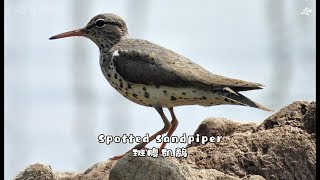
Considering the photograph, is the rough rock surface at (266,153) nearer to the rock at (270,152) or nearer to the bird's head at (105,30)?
the rock at (270,152)

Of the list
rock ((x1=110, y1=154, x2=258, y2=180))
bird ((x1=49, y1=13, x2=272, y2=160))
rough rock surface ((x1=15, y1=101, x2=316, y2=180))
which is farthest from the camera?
rough rock surface ((x1=15, y1=101, x2=316, y2=180))

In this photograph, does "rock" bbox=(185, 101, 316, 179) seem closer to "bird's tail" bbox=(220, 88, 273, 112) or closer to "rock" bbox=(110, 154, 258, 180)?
"bird's tail" bbox=(220, 88, 273, 112)

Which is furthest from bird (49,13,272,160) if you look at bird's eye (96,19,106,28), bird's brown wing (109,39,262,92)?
bird's eye (96,19,106,28)

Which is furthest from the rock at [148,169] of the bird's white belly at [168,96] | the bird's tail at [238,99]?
the bird's tail at [238,99]

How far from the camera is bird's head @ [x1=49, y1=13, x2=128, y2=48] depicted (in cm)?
1520

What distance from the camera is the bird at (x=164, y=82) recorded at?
1409 cm

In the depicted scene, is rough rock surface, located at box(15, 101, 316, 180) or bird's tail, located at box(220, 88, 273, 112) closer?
bird's tail, located at box(220, 88, 273, 112)

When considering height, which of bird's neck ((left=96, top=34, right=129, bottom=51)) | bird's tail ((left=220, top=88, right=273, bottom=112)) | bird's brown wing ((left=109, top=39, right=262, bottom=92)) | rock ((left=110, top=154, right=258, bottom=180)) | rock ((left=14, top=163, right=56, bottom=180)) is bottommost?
rock ((left=14, top=163, right=56, bottom=180))

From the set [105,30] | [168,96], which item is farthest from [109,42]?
[168,96]

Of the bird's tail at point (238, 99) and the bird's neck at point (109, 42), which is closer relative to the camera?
the bird's tail at point (238, 99)

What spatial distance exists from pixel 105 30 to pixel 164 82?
1561 mm

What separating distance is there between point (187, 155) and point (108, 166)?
1171 millimetres

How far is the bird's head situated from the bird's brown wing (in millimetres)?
567

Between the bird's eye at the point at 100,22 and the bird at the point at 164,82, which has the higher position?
the bird's eye at the point at 100,22
